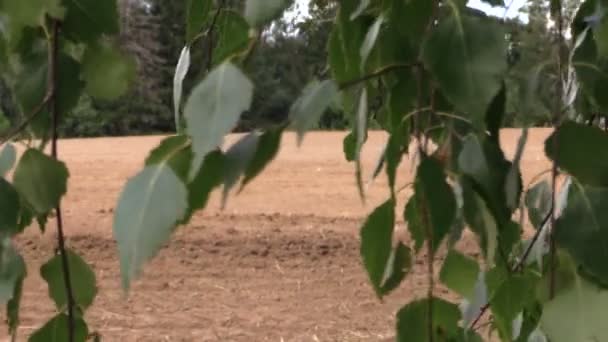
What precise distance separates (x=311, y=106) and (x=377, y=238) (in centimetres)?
13

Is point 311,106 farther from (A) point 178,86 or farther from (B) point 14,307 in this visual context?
(B) point 14,307

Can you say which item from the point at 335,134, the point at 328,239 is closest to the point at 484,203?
the point at 328,239

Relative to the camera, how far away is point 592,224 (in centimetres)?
49

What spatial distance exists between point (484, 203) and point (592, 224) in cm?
5

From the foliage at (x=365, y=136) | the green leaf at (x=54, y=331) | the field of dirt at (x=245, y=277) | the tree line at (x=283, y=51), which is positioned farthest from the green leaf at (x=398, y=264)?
the field of dirt at (x=245, y=277)

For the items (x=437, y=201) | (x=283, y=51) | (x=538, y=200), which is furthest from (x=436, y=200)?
(x=283, y=51)

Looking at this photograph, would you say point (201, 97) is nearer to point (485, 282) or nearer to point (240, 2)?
point (240, 2)

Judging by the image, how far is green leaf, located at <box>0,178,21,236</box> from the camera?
0.47 meters

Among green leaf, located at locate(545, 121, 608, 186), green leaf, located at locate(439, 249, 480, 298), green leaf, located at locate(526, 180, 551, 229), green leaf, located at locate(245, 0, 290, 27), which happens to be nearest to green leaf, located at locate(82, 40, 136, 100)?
green leaf, located at locate(245, 0, 290, 27)

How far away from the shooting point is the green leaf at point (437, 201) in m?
0.49

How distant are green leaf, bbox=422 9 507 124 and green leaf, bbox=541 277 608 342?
12 centimetres

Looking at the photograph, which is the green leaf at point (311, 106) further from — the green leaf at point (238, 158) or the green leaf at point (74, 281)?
the green leaf at point (74, 281)

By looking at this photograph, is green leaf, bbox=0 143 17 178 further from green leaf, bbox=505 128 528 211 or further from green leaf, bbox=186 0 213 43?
green leaf, bbox=505 128 528 211

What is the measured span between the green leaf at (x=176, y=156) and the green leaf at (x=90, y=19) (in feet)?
0.30
